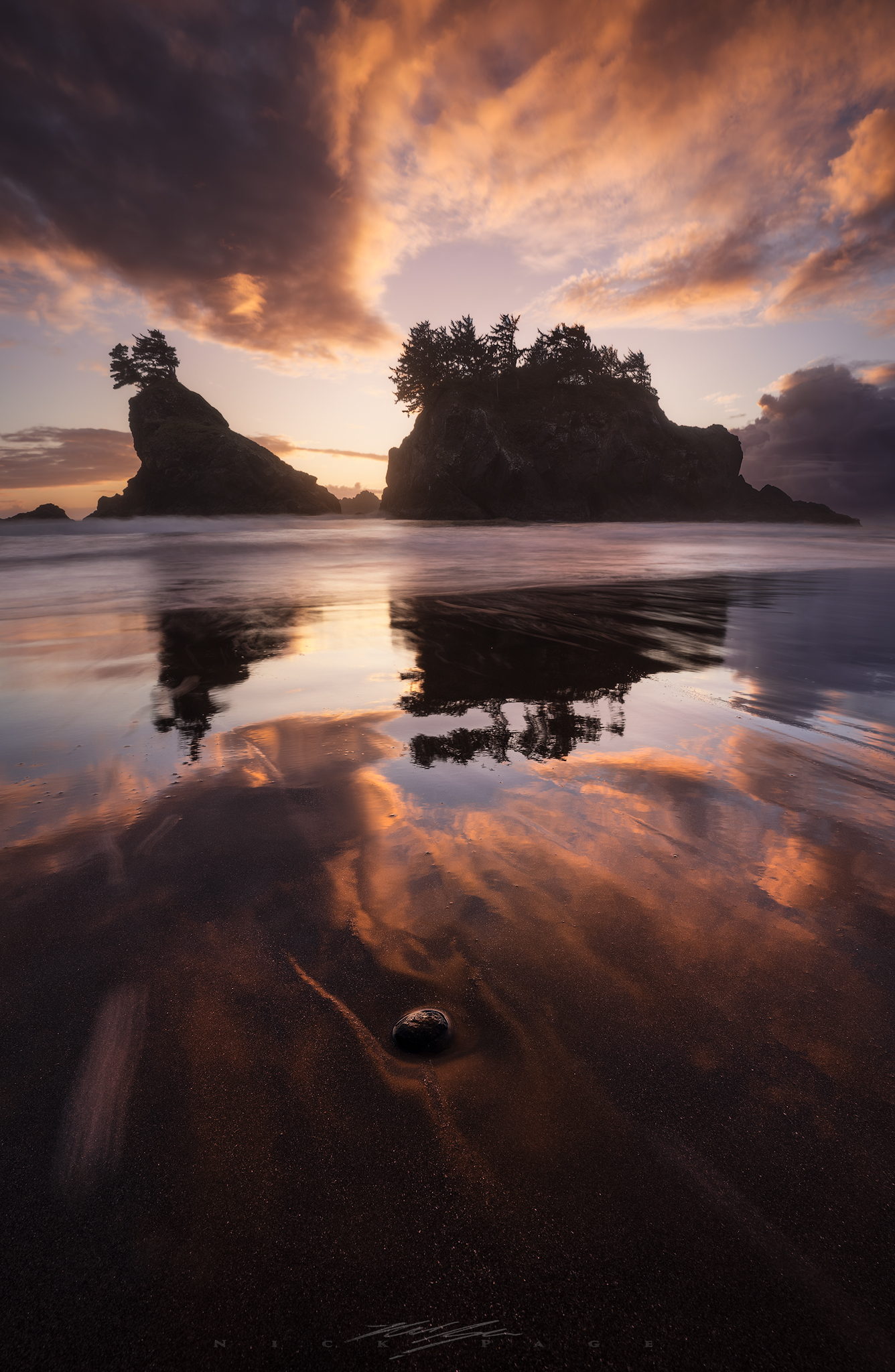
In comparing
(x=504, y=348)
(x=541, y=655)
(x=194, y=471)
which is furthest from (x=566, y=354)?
(x=541, y=655)

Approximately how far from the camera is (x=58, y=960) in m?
1.89

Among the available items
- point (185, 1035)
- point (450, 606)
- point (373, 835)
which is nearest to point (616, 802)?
point (373, 835)

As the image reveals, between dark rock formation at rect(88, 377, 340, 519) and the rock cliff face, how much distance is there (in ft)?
52.4

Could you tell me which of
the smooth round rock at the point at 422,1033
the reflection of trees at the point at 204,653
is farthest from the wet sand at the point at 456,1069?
the reflection of trees at the point at 204,653

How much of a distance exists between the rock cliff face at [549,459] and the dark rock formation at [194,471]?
1597 centimetres

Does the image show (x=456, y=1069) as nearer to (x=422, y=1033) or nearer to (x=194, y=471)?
(x=422, y=1033)

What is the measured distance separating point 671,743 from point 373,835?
212 centimetres

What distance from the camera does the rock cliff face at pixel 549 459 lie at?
226ft

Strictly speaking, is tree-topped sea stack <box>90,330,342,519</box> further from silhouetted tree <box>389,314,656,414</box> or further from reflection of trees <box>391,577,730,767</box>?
reflection of trees <box>391,577,730,767</box>

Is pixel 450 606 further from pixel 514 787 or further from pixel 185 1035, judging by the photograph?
pixel 185 1035

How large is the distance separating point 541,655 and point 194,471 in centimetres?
8130

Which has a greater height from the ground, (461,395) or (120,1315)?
(461,395)

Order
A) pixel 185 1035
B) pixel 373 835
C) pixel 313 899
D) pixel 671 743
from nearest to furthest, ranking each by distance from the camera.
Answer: pixel 185 1035
pixel 313 899
pixel 373 835
pixel 671 743

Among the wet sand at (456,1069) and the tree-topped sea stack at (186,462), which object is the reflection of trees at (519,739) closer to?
the wet sand at (456,1069)
